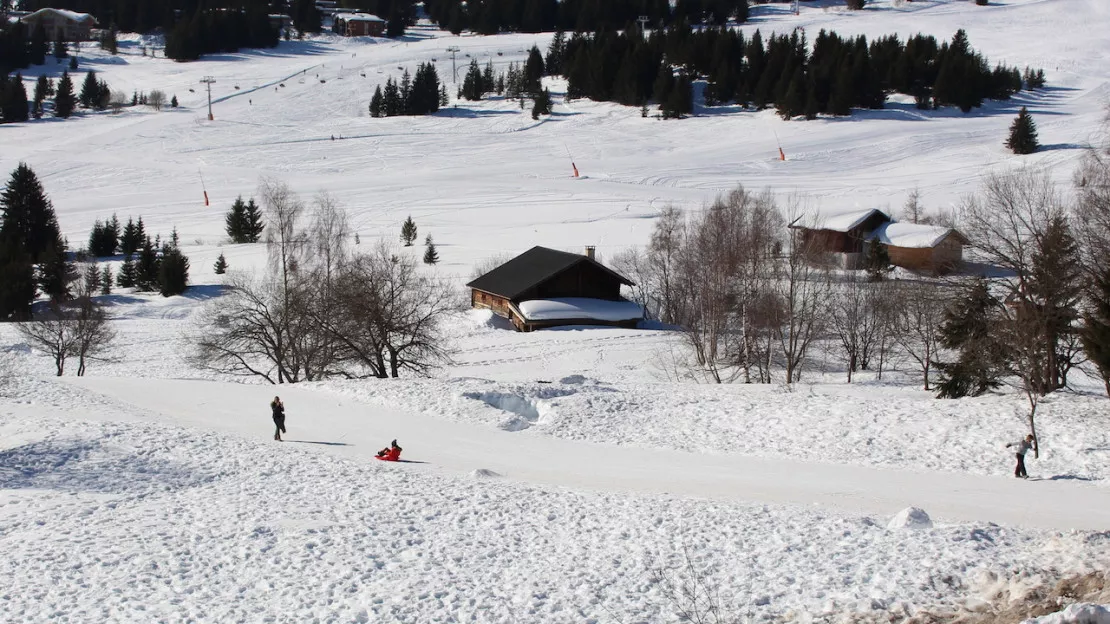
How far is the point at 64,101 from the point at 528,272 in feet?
269

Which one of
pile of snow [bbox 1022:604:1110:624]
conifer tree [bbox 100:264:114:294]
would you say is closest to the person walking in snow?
pile of snow [bbox 1022:604:1110:624]

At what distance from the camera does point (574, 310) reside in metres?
41.5

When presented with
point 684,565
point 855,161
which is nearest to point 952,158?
point 855,161

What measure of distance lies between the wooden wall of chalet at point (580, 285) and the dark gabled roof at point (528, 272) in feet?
1.00

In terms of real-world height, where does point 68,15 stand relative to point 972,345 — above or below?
above

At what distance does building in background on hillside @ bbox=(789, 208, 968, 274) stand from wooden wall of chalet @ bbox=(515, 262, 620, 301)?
35.9 feet

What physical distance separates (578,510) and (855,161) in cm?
6982

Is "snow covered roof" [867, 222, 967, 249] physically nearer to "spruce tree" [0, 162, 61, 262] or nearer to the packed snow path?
the packed snow path

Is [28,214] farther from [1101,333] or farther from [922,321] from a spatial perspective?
[1101,333]

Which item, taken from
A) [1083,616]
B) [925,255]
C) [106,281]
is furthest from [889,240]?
[1083,616]

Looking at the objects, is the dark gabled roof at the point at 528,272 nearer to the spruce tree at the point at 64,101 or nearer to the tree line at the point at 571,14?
the spruce tree at the point at 64,101

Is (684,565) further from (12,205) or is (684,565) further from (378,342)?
(12,205)

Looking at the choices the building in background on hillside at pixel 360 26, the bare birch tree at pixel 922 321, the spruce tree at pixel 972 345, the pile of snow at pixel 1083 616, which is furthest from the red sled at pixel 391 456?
the building in background on hillside at pixel 360 26

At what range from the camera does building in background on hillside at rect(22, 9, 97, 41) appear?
472 ft
